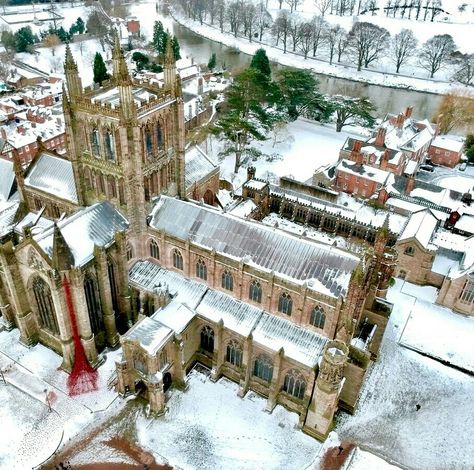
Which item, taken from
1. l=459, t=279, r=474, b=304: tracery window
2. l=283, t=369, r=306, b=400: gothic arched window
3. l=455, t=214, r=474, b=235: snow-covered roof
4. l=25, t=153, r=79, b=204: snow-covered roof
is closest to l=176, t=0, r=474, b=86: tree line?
l=455, t=214, r=474, b=235: snow-covered roof

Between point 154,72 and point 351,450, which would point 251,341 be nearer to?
point 351,450

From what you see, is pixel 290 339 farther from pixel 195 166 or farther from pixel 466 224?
pixel 466 224

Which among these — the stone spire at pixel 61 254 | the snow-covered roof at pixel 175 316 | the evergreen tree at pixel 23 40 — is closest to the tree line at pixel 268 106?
the snow-covered roof at pixel 175 316

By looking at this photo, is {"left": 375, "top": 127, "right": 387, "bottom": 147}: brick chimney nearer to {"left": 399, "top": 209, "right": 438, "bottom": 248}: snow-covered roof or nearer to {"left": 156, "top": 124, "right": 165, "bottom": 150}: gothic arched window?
{"left": 399, "top": 209, "right": 438, "bottom": 248}: snow-covered roof

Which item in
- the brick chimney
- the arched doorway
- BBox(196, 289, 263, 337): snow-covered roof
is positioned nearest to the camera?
BBox(196, 289, 263, 337): snow-covered roof

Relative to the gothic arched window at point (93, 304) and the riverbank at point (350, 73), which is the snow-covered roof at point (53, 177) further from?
the riverbank at point (350, 73)

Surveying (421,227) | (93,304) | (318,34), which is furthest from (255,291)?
(318,34)

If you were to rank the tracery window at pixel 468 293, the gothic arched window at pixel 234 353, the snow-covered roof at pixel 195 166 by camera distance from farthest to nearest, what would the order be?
1. the snow-covered roof at pixel 195 166
2. the tracery window at pixel 468 293
3. the gothic arched window at pixel 234 353
